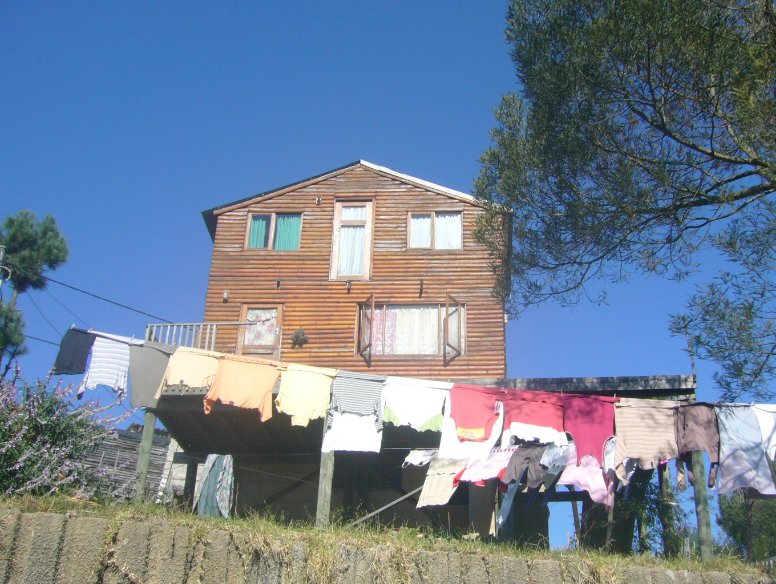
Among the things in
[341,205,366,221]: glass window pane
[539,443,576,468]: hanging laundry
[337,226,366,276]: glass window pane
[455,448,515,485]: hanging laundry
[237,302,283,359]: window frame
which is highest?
[341,205,366,221]: glass window pane

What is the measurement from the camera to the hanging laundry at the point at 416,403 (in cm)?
1107

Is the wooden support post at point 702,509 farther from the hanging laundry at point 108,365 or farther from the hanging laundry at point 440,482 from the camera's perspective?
the hanging laundry at point 108,365

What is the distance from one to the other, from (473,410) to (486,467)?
85 cm

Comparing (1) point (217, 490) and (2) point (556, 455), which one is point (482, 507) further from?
(1) point (217, 490)

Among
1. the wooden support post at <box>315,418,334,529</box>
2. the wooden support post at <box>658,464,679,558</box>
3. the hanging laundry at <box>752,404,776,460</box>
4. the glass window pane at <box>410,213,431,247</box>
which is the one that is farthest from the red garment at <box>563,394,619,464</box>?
the glass window pane at <box>410,213,431,247</box>

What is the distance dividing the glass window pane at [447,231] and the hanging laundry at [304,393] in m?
7.49

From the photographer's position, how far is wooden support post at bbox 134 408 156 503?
1051cm

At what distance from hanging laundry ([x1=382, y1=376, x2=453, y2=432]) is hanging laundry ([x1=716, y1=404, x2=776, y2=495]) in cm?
366

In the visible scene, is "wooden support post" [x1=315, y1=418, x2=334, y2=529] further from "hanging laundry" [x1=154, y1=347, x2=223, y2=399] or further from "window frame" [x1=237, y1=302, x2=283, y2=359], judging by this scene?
"window frame" [x1=237, y1=302, x2=283, y2=359]

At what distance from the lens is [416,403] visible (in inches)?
439

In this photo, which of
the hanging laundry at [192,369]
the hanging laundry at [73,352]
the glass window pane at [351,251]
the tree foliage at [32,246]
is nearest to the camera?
the hanging laundry at [192,369]

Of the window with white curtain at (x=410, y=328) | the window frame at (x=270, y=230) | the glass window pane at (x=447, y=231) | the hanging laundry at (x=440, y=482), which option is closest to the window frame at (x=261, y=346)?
the window frame at (x=270, y=230)

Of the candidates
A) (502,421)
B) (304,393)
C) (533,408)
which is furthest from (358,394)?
(533,408)

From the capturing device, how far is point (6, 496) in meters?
8.46
